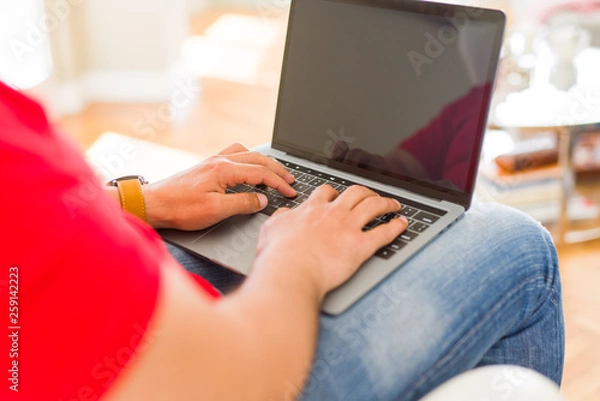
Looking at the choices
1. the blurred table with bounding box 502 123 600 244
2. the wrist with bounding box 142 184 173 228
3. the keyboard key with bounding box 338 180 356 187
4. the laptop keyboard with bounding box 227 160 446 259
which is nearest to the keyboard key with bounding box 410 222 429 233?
the laptop keyboard with bounding box 227 160 446 259

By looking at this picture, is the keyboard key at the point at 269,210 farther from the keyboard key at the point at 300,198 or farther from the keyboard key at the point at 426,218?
the keyboard key at the point at 426,218

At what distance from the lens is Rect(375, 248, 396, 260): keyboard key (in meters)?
0.74

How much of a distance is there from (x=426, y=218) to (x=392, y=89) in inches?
9.1

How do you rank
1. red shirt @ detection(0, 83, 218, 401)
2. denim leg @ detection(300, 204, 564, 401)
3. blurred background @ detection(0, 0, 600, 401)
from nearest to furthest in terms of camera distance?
1. red shirt @ detection(0, 83, 218, 401)
2. denim leg @ detection(300, 204, 564, 401)
3. blurred background @ detection(0, 0, 600, 401)

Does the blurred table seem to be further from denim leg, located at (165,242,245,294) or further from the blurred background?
denim leg, located at (165,242,245,294)

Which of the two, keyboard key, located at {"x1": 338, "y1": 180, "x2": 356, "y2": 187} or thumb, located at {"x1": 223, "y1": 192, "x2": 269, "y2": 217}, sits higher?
thumb, located at {"x1": 223, "y1": 192, "x2": 269, "y2": 217}

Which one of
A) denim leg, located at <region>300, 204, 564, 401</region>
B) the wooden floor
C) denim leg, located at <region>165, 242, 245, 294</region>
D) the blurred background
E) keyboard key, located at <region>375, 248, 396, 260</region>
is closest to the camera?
denim leg, located at <region>300, 204, 564, 401</region>

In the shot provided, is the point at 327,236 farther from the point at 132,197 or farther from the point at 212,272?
the point at 132,197

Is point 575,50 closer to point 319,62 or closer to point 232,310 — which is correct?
point 319,62

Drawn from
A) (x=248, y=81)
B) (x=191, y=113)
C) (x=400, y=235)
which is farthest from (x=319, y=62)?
(x=248, y=81)

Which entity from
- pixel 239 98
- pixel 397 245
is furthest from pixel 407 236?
pixel 239 98

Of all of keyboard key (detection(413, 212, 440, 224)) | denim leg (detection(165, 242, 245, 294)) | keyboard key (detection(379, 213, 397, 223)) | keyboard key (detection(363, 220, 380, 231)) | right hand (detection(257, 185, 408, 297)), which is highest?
right hand (detection(257, 185, 408, 297))

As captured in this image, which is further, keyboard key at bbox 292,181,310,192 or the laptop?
keyboard key at bbox 292,181,310,192

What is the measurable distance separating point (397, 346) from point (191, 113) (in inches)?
105
